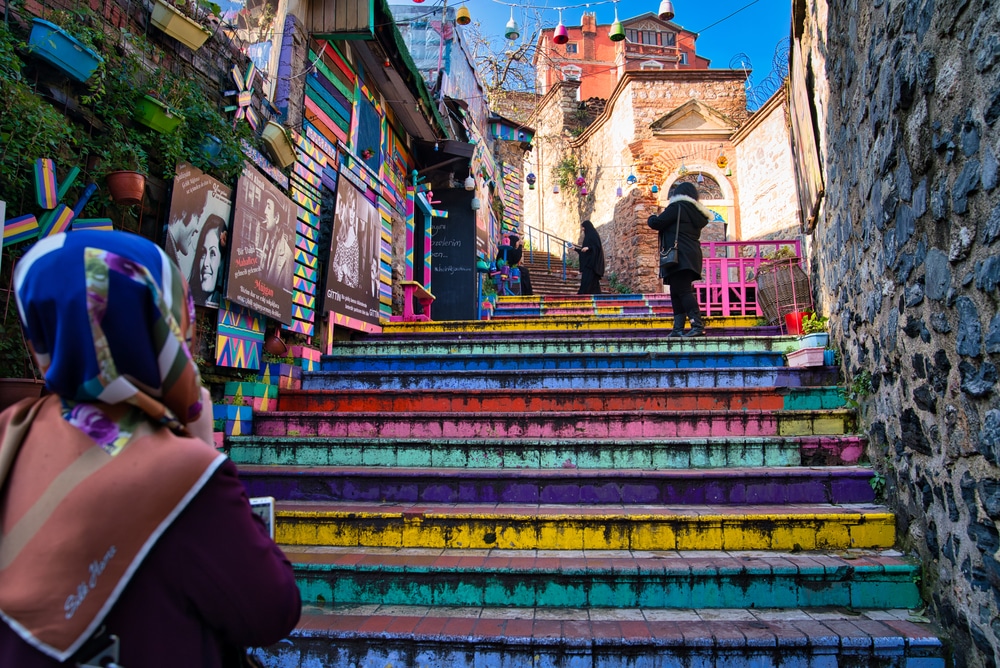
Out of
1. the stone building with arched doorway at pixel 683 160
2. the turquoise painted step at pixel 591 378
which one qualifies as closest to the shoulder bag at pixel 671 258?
the turquoise painted step at pixel 591 378

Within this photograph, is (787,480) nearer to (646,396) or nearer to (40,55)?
(646,396)

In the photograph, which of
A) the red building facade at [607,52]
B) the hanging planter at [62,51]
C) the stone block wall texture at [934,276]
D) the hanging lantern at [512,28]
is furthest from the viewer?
the red building facade at [607,52]

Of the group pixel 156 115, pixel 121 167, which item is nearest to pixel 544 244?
pixel 156 115

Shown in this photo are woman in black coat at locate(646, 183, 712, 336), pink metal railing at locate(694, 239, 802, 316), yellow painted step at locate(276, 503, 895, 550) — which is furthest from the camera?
pink metal railing at locate(694, 239, 802, 316)

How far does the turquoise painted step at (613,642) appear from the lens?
211 centimetres

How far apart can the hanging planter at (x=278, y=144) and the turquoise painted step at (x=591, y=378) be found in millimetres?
1707

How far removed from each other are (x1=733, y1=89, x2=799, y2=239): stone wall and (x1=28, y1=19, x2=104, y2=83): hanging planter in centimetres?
1323

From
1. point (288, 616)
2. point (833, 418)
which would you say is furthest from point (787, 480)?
point (288, 616)

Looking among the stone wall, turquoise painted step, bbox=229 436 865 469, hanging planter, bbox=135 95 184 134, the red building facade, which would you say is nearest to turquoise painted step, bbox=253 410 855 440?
turquoise painted step, bbox=229 436 865 469

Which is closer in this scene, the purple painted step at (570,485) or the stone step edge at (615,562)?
the stone step edge at (615,562)

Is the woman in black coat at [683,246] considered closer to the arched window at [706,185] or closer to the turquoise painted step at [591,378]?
the turquoise painted step at [591,378]

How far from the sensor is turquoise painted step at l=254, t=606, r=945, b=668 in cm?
211

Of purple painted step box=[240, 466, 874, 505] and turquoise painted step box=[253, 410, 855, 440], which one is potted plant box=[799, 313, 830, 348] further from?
purple painted step box=[240, 466, 874, 505]

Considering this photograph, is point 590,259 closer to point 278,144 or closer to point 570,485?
point 278,144
